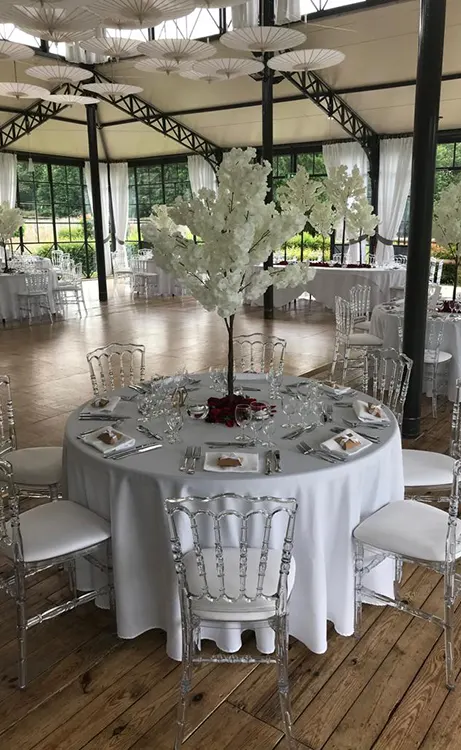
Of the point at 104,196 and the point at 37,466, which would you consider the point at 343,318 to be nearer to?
the point at 37,466

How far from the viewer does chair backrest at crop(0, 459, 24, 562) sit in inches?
88.1

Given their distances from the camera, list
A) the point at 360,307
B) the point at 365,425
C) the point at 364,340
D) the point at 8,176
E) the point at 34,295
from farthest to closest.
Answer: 1. the point at 8,176
2. the point at 34,295
3. the point at 360,307
4. the point at 364,340
5. the point at 365,425

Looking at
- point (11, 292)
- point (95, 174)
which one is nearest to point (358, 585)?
point (11, 292)

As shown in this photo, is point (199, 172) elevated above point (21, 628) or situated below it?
above

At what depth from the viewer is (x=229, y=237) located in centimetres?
254

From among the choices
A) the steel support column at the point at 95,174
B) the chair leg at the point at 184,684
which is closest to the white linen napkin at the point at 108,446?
the chair leg at the point at 184,684

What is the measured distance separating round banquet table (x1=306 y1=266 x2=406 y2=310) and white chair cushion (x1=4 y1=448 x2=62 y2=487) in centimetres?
773

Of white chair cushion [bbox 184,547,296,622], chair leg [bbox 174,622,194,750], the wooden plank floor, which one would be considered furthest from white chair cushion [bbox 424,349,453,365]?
chair leg [bbox 174,622,194,750]

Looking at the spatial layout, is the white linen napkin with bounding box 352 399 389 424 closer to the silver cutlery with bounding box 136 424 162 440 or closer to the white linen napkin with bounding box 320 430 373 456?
the white linen napkin with bounding box 320 430 373 456

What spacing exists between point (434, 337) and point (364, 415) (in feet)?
9.80

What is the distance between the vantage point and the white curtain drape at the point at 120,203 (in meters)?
18.0

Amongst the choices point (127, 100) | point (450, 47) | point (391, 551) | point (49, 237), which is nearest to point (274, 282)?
point (391, 551)

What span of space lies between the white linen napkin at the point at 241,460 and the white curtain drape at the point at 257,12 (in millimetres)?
8216

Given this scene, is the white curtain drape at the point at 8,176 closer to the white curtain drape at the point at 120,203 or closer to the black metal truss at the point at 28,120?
the black metal truss at the point at 28,120
